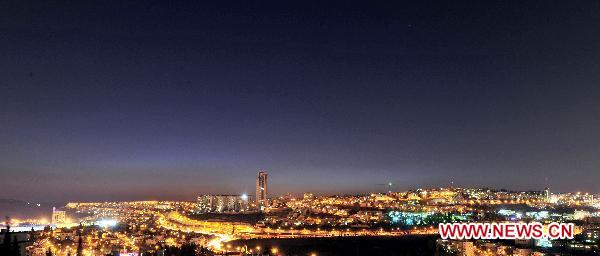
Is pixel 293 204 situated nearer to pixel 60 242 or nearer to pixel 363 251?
pixel 363 251

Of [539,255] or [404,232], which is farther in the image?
[404,232]

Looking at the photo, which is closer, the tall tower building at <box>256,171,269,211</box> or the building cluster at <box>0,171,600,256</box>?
the building cluster at <box>0,171,600,256</box>

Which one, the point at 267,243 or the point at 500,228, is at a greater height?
the point at 500,228

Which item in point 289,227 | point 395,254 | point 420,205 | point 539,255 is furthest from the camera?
point 420,205

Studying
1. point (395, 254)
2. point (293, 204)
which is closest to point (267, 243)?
point (395, 254)

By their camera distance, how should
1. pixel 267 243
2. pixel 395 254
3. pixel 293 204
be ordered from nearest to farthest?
pixel 395 254 → pixel 267 243 → pixel 293 204

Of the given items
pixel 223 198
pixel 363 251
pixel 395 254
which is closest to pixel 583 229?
pixel 395 254

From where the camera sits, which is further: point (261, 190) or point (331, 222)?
point (261, 190)

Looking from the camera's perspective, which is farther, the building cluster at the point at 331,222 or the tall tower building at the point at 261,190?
the tall tower building at the point at 261,190
